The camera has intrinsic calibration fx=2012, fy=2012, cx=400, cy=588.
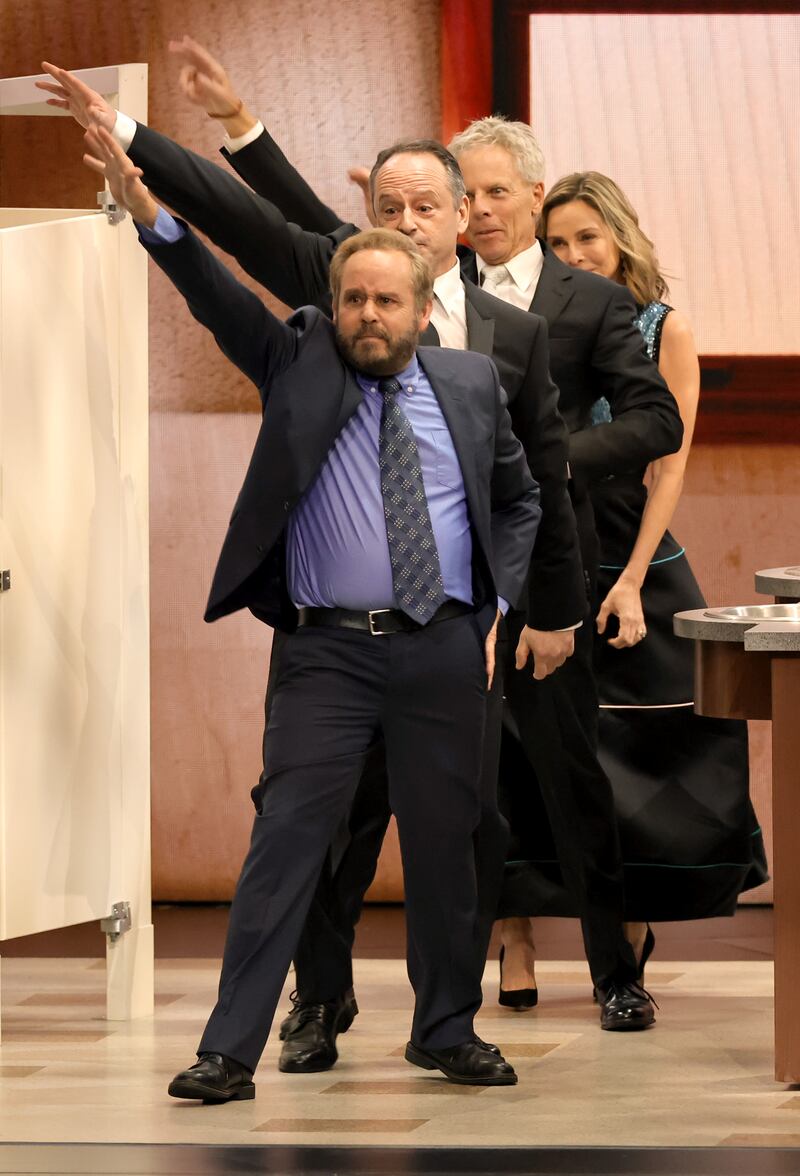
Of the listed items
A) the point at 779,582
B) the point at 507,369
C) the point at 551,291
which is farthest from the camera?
the point at 779,582

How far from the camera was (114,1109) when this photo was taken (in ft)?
11.2

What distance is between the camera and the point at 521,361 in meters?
3.75

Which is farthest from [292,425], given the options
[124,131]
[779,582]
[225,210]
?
[779,582]

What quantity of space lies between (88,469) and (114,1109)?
55.1 inches

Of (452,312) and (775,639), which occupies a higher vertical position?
(452,312)

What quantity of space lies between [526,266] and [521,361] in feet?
1.55

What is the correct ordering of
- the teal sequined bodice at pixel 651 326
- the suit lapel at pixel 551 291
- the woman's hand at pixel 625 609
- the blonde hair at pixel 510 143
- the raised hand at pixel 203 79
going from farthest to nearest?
the teal sequined bodice at pixel 651 326
the woman's hand at pixel 625 609
the suit lapel at pixel 551 291
the blonde hair at pixel 510 143
the raised hand at pixel 203 79

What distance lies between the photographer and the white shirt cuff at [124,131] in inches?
129

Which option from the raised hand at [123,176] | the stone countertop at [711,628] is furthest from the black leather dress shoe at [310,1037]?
the raised hand at [123,176]

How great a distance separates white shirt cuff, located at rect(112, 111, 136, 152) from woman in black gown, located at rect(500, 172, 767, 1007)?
144 centimetres

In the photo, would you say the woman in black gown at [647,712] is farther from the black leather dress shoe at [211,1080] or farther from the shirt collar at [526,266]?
the black leather dress shoe at [211,1080]

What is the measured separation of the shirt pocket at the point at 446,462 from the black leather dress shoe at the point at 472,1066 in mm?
998

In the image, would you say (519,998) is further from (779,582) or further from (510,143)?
(510,143)

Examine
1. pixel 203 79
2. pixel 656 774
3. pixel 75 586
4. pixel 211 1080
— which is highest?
pixel 203 79
